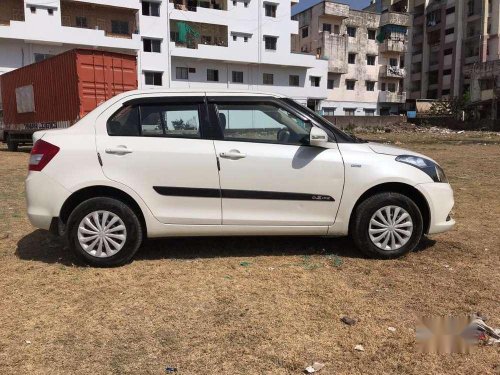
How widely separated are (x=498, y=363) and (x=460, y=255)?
224cm

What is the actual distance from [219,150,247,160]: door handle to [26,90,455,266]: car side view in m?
0.01

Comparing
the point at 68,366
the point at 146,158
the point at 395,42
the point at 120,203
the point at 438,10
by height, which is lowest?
the point at 68,366

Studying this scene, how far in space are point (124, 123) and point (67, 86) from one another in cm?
1265

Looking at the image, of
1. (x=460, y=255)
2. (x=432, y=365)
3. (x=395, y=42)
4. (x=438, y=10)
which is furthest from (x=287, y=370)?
(x=438, y=10)

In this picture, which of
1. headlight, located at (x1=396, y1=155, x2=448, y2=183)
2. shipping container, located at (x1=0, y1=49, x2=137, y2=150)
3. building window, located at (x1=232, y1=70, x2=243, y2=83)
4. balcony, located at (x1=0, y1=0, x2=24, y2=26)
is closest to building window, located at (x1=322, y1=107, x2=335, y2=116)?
building window, located at (x1=232, y1=70, x2=243, y2=83)

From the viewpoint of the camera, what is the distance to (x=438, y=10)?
194 feet

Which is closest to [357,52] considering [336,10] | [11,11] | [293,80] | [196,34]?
[336,10]

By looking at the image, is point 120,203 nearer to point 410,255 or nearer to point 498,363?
point 410,255

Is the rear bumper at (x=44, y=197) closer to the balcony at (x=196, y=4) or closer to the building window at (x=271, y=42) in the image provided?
the balcony at (x=196, y=4)

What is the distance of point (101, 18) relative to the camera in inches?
1475

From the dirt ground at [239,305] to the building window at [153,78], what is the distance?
34.8 m

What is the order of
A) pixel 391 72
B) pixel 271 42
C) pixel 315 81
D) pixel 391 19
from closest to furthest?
pixel 271 42
pixel 315 81
pixel 391 19
pixel 391 72

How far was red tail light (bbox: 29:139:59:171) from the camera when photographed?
447cm

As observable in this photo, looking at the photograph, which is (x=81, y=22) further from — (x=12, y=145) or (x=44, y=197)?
(x=44, y=197)
